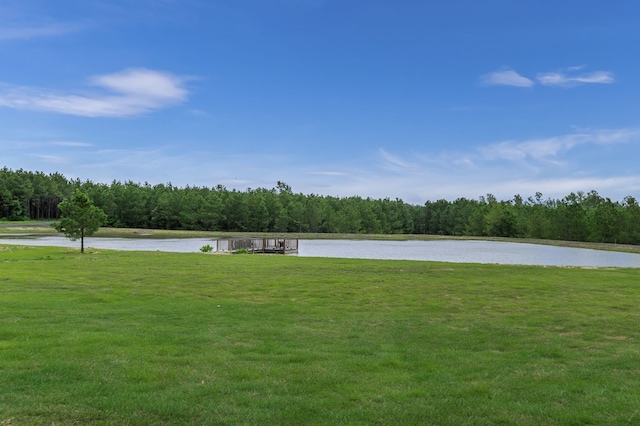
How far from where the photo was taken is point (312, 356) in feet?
25.2

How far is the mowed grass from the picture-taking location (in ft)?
18.1

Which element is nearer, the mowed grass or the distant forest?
the mowed grass

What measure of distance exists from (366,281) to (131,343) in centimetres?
1156

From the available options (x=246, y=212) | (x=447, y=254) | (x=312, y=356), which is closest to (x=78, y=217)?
(x=312, y=356)

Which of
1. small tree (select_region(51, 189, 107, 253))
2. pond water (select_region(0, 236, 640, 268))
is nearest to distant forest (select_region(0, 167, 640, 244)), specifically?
pond water (select_region(0, 236, 640, 268))

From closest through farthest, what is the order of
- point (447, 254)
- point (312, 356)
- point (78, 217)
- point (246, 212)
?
point (312, 356) < point (78, 217) < point (447, 254) < point (246, 212)

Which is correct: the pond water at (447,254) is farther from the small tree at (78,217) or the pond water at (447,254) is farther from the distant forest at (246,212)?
the distant forest at (246,212)

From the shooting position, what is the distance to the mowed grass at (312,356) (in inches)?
217

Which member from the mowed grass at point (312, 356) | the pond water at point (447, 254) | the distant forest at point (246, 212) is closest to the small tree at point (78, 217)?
the pond water at point (447, 254)

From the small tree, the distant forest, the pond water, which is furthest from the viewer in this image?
the distant forest

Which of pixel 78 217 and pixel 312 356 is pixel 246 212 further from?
pixel 312 356

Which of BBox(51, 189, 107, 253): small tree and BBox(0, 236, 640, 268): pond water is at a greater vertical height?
BBox(51, 189, 107, 253): small tree

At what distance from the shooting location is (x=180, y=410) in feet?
17.9

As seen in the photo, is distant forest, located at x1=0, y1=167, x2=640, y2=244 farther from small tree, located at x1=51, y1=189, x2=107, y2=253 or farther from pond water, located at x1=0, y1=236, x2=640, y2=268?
small tree, located at x1=51, y1=189, x2=107, y2=253
